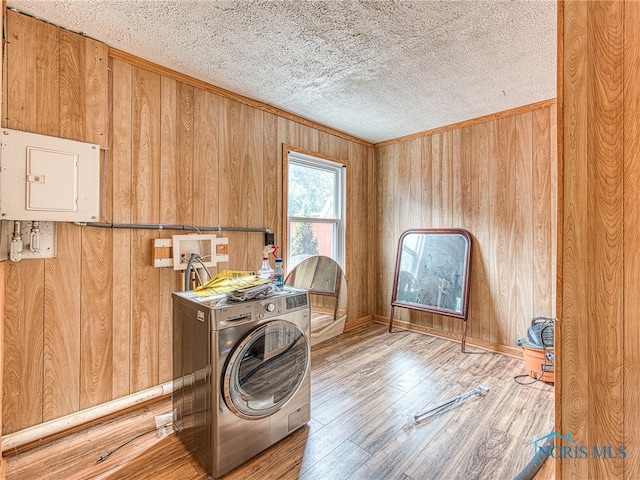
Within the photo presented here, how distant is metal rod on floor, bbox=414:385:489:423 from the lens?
6.36 ft

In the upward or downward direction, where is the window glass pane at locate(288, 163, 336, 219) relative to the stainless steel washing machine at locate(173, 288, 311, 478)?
upward

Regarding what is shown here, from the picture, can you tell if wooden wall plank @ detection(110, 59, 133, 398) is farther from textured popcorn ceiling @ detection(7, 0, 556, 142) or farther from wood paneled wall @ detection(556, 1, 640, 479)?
wood paneled wall @ detection(556, 1, 640, 479)

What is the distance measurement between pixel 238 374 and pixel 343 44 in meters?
2.08

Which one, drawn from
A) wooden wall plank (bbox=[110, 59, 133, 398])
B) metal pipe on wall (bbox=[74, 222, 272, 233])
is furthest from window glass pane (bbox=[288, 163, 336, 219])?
wooden wall plank (bbox=[110, 59, 133, 398])

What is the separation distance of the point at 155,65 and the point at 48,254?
4.77 feet

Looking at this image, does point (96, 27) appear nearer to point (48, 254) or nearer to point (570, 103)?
point (48, 254)

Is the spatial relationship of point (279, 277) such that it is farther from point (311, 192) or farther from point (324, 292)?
point (311, 192)

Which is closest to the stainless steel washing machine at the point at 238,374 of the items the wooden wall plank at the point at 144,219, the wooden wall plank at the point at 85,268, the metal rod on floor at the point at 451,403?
the wooden wall plank at the point at 144,219

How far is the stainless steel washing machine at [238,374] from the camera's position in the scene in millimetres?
1449

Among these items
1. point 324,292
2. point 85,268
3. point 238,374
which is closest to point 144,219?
point 85,268

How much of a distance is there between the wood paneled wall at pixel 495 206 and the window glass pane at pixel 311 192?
92cm

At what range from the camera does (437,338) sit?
3.37 meters

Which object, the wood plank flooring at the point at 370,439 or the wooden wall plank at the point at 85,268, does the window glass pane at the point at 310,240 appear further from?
the wooden wall plank at the point at 85,268

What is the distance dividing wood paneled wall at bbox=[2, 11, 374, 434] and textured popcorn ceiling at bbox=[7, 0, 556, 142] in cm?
19
